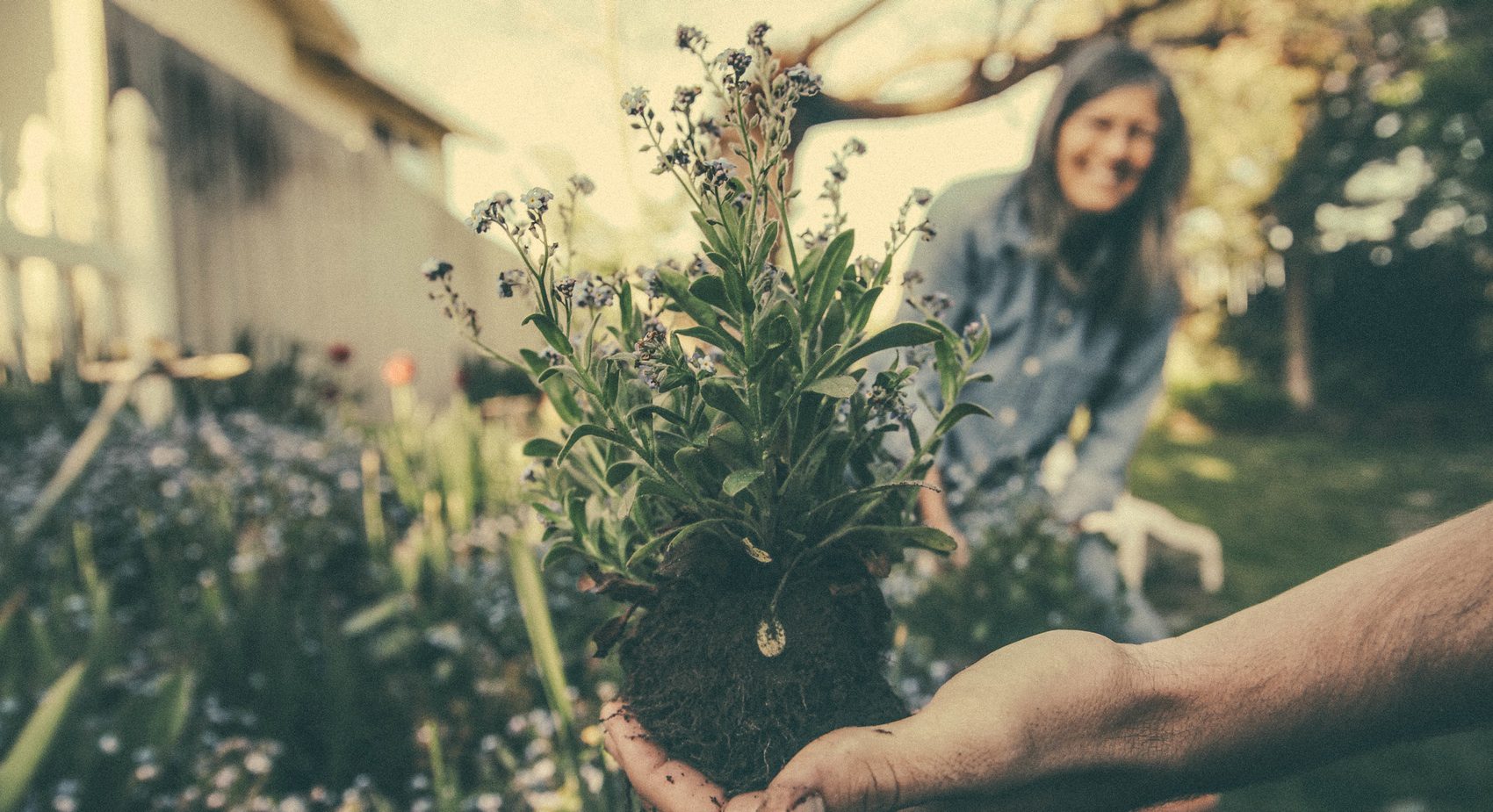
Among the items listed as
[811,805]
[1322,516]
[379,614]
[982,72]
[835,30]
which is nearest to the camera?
[811,805]

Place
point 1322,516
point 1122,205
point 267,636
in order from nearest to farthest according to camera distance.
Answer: point 267,636
point 1122,205
point 1322,516

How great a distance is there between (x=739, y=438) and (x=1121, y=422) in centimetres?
206

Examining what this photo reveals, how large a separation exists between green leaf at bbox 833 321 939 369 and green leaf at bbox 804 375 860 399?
36 millimetres

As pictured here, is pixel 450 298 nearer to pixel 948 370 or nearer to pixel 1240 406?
pixel 948 370

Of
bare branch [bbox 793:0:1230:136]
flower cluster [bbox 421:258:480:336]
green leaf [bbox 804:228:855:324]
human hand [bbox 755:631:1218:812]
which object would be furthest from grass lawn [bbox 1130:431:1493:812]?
bare branch [bbox 793:0:1230:136]

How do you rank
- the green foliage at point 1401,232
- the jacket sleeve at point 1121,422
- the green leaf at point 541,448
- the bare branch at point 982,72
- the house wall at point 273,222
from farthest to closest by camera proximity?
the green foliage at point 1401,232, the bare branch at point 982,72, the house wall at point 273,222, the jacket sleeve at point 1121,422, the green leaf at point 541,448

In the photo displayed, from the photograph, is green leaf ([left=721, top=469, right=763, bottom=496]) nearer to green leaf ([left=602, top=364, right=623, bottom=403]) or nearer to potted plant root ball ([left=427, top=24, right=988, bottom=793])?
potted plant root ball ([left=427, top=24, right=988, bottom=793])

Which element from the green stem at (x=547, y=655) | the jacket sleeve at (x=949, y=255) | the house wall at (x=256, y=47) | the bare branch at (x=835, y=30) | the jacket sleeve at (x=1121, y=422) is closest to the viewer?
the green stem at (x=547, y=655)

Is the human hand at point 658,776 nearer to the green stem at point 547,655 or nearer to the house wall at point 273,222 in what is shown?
the green stem at point 547,655

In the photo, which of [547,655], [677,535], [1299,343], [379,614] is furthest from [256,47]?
[1299,343]

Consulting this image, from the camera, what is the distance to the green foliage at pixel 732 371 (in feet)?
2.42

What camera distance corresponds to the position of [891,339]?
2.56 feet

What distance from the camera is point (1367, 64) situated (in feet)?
25.7

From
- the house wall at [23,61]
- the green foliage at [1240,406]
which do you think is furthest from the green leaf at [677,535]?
the green foliage at [1240,406]
